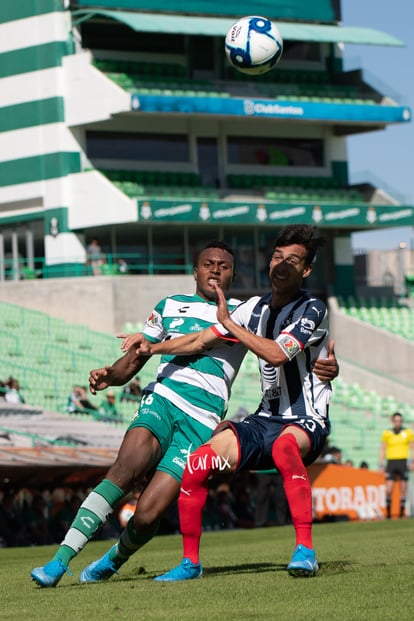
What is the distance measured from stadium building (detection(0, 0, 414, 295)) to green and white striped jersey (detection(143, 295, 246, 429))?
2987cm

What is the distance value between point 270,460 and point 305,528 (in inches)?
17.7

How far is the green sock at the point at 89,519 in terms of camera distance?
7.90m

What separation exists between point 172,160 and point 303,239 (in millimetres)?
34434

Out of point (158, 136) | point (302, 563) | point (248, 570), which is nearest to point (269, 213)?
point (158, 136)

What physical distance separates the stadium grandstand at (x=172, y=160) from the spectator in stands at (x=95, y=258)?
0.25m

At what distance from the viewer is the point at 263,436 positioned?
790cm

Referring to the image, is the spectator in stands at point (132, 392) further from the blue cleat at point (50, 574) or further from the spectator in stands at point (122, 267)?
the blue cleat at point (50, 574)

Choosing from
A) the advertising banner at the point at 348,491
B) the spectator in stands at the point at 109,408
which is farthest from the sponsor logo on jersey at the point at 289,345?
the spectator in stands at the point at 109,408

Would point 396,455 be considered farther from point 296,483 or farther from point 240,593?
point 240,593

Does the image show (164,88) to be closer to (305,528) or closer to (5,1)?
(5,1)

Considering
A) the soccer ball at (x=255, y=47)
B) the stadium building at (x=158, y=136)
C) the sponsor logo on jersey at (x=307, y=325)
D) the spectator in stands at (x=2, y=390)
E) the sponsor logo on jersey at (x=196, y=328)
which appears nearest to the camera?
the sponsor logo on jersey at (x=307, y=325)

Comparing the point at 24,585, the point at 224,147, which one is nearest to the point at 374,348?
the point at 224,147

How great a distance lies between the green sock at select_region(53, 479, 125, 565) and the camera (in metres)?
7.90

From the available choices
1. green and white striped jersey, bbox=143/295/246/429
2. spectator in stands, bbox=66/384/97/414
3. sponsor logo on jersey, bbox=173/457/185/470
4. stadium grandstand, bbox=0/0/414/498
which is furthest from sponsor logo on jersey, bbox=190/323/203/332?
stadium grandstand, bbox=0/0/414/498
